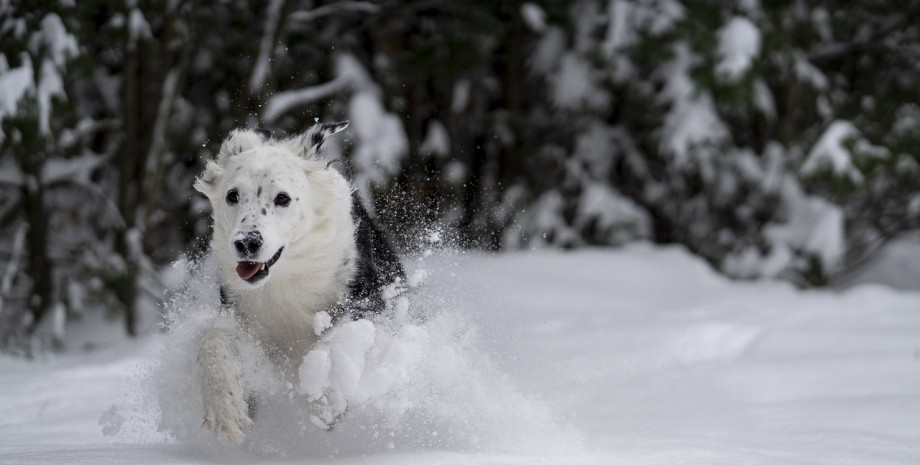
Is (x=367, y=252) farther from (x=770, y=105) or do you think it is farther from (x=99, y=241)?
(x=770, y=105)

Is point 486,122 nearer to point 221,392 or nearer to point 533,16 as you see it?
point 533,16

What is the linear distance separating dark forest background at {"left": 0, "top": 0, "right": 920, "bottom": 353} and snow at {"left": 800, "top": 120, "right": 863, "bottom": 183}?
26 mm

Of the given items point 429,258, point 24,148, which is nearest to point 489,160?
point 24,148

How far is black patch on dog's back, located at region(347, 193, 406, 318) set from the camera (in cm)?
365

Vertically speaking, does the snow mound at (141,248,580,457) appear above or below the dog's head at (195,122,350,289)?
below

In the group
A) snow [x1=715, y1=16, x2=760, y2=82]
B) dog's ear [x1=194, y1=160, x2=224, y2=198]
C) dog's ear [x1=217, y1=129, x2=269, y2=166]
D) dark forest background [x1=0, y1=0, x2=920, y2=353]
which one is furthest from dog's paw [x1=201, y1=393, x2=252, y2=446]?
snow [x1=715, y1=16, x2=760, y2=82]

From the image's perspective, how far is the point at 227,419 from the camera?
10.3ft

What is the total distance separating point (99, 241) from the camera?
28.8ft

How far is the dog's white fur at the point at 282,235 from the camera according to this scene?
340cm

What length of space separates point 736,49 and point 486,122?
3.13 meters

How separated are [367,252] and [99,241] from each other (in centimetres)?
569

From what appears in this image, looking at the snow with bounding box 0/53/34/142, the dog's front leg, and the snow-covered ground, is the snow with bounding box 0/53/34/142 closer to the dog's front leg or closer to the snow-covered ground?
the snow-covered ground

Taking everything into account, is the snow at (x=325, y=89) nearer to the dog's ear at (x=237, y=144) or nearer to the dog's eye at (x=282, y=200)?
the dog's ear at (x=237, y=144)

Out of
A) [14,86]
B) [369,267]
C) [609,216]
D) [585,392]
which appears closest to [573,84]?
[609,216]
